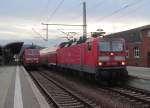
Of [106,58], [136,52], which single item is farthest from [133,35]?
[106,58]

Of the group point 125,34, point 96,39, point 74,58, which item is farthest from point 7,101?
point 125,34

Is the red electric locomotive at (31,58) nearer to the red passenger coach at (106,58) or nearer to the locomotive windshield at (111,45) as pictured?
the red passenger coach at (106,58)

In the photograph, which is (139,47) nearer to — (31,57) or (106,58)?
(31,57)

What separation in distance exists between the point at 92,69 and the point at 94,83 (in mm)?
2578

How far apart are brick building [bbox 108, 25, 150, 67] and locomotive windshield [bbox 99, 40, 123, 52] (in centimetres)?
2882

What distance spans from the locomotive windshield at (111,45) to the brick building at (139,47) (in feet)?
94.5

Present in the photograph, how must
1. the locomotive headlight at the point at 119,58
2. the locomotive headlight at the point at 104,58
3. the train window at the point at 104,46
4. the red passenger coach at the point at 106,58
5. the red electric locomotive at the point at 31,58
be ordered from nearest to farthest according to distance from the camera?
the red passenger coach at the point at 106,58 → the locomotive headlight at the point at 104,58 → the train window at the point at 104,46 → the locomotive headlight at the point at 119,58 → the red electric locomotive at the point at 31,58

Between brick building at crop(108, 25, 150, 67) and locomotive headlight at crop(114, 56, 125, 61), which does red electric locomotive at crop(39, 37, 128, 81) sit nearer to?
locomotive headlight at crop(114, 56, 125, 61)

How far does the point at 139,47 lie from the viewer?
58.0 metres

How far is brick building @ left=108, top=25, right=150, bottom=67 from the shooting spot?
54.9 metres

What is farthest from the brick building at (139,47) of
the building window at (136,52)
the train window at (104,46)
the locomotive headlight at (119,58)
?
the train window at (104,46)

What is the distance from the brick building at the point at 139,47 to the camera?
54.9 meters

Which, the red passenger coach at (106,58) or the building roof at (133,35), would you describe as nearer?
the red passenger coach at (106,58)

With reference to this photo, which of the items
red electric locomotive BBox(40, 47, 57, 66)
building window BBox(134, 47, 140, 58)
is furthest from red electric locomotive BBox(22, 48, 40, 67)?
building window BBox(134, 47, 140, 58)
